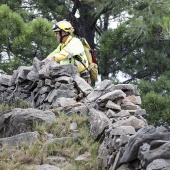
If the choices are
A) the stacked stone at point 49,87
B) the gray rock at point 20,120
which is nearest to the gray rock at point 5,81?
the stacked stone at point 49,87

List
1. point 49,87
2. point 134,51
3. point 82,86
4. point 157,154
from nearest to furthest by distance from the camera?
point 157,154 → point 82,86 → point 49,87 → point 134,51

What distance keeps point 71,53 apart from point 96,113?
2141 mm

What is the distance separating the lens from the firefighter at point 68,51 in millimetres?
7961

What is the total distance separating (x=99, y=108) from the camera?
6.45 m

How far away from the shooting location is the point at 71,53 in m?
7.93

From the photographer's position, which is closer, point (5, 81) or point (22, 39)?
point (5, 81)

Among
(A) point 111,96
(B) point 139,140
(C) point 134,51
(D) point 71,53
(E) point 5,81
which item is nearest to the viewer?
(B) point 139,140

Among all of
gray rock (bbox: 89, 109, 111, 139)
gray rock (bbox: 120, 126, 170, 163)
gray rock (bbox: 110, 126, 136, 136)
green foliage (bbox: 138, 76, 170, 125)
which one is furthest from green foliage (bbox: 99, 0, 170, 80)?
gray rock (bbox: 120, 126, 170, 163)

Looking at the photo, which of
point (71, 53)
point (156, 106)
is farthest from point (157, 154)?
point (156, 106)

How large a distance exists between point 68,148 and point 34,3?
8.53m

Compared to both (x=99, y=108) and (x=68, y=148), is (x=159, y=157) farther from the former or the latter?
(x=99, y=108)

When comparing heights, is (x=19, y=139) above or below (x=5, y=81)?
below

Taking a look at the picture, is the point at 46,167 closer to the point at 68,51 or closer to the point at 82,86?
the point at 82,86

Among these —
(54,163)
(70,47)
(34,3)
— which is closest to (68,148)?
(54,163)
